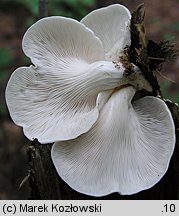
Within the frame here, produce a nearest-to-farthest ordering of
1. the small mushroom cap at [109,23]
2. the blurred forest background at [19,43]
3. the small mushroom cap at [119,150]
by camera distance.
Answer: the small mushroom cap at [119,150] < the small mushroom cap at [109,23] < the blurred forest background at [19,43]

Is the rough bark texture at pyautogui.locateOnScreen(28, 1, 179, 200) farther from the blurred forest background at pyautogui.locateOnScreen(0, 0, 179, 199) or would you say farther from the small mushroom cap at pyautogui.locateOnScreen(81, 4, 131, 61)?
the blurred forest background at pyautogui.locateOnScreen(0, 0, 179, 199)

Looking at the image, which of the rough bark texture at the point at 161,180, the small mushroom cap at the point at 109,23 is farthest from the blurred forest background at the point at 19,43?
the rough bark texture at the point at 161,180

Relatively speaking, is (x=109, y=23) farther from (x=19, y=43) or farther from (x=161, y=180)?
(x=19, y=43)

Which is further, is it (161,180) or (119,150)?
(161,180)

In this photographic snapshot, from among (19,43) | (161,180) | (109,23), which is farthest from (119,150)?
(19,43)

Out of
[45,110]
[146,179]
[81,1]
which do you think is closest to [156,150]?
[146,179]

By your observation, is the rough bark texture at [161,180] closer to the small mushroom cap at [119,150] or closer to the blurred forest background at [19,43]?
the small mushroom cap at [119,150]

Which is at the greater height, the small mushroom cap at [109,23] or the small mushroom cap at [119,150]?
the small mushroom cap at [109,23]
